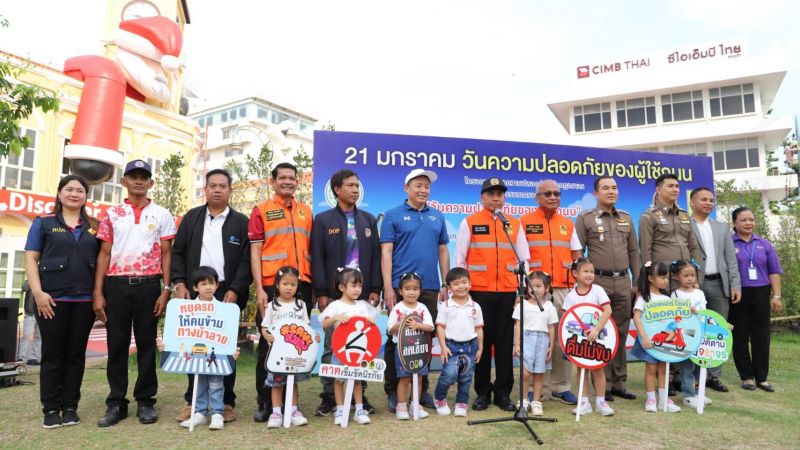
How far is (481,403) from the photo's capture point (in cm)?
438

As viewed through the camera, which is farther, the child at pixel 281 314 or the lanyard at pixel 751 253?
the lanyard at pixel 751 253

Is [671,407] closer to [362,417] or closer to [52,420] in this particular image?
[362,417]

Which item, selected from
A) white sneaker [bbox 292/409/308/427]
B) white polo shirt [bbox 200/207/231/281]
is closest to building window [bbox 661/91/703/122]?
white polo shirt [bbox 200/207/231/281]

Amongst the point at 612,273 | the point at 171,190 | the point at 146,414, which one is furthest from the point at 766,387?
the point at 171,190

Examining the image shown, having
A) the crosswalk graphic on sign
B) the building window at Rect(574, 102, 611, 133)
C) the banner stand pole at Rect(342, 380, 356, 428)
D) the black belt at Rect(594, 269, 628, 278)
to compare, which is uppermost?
the building window at Rect(574, 102, 611, 133)

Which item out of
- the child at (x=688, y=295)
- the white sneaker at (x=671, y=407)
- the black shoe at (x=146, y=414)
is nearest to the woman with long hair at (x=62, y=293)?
the black shoe at (x=146, y=414)

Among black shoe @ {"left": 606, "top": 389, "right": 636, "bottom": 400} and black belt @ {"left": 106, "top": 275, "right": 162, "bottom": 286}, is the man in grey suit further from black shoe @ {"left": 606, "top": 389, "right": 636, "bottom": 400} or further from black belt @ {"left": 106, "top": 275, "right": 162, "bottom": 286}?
black belt @ {"left": 106, "top": 275, "right": 162, "bottom": 286}

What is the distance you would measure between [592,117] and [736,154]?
7.17 meters

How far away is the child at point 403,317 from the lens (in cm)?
404

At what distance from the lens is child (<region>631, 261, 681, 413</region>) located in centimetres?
439

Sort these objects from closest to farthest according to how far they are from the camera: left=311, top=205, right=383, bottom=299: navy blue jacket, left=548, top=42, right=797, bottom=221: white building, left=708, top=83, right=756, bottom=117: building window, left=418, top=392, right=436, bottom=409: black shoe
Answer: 1. left=311, top=205, right=383, bottom=299: navy blue jacket
2. left=418, top=392, right=436, bottom=409: black shoe
3. left=548, top=42, right=797, bottom=221: white building
4. left=708, top=83, right=756, bottom=117: building window

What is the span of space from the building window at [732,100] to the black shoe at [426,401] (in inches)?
1072

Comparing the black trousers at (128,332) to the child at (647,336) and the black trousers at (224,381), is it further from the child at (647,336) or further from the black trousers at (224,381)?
the child at (647,336)

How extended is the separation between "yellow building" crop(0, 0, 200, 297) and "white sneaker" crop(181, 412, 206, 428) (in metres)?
11.9
